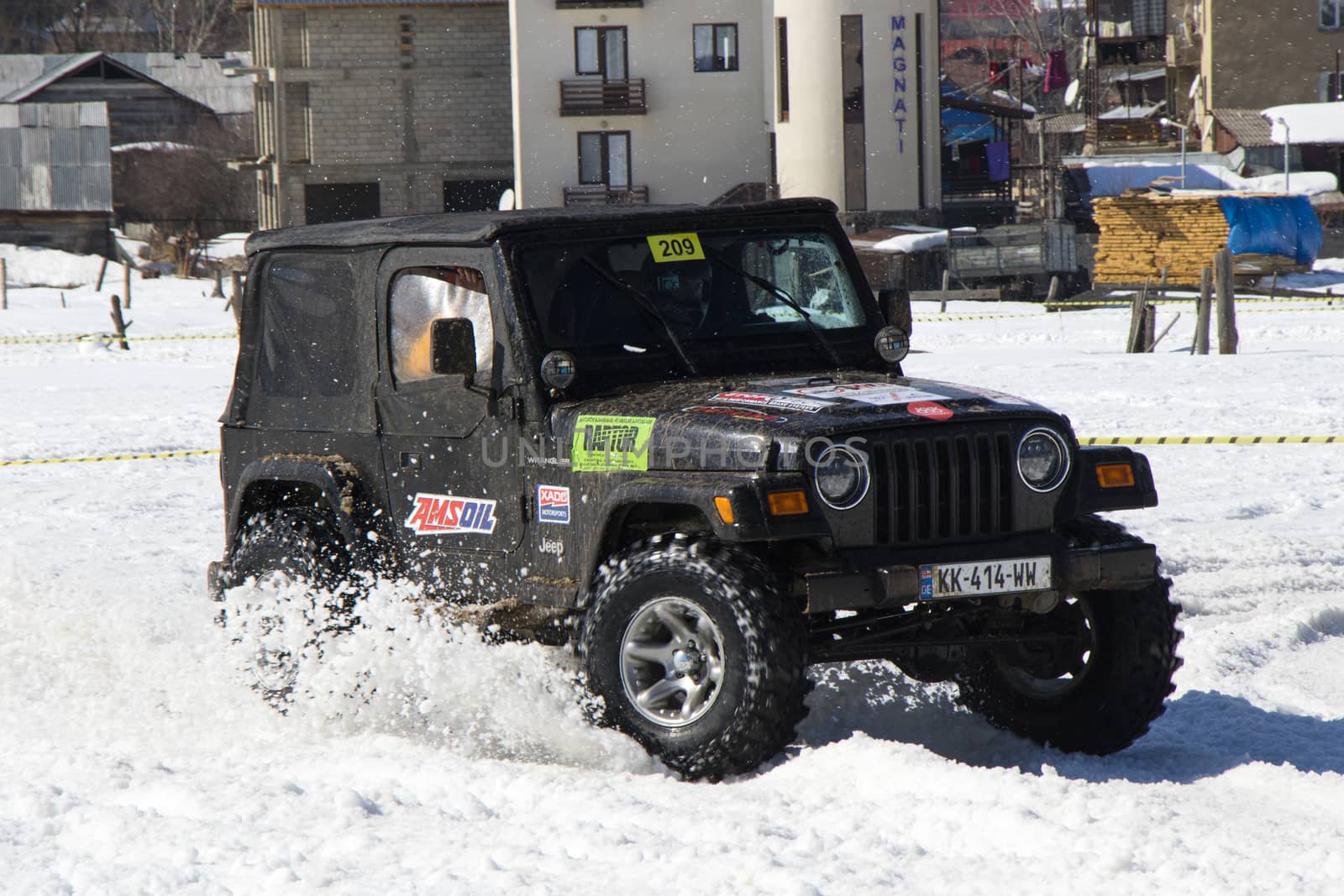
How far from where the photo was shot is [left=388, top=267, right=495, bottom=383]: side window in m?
5.82

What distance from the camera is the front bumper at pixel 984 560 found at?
4793 millimetres

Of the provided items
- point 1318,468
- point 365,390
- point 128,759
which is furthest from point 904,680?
point 1318,468

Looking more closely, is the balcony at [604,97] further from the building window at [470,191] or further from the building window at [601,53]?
the building window at [470,191]

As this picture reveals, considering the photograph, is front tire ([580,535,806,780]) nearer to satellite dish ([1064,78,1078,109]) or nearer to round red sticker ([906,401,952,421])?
round red sticker ([906,401,952,421])

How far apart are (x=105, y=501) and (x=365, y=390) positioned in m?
6.36

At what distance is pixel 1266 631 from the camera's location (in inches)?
282

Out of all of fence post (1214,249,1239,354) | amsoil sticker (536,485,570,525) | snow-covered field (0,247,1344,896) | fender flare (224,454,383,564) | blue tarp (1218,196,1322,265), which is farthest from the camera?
blue tarp (1218,196,1322,265)

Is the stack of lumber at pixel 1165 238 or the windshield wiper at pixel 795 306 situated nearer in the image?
the windshield wiper at pixel 795 306

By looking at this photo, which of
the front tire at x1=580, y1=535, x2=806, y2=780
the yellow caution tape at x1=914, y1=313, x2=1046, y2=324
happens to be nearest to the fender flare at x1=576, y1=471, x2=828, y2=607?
the front tire at x1=580, y1=535, x2=806, y2=780

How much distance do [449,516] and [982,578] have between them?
1924mm

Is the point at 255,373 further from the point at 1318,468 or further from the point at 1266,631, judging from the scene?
the point at 1318,468

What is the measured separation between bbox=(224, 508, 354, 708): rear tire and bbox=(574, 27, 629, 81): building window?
45146 mm

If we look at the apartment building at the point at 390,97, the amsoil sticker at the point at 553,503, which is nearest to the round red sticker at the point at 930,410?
the amsoil sticker at the point at 553,503

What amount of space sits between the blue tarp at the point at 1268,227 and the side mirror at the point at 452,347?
3280cm
